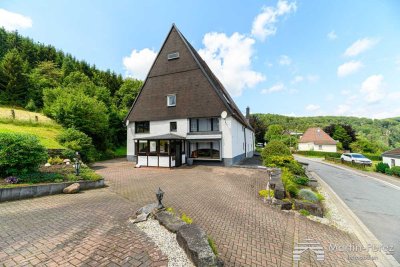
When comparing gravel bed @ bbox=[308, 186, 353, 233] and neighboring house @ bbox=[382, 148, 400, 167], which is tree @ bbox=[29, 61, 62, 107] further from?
neighboring house @ bbox=[382, 148, 400, 167]

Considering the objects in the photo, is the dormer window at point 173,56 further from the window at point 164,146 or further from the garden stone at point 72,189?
the garden stone at point 72,189

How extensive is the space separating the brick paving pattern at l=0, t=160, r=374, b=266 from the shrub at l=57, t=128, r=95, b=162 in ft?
30.6

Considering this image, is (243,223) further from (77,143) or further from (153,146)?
(77,143)

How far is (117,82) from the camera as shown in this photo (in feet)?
175

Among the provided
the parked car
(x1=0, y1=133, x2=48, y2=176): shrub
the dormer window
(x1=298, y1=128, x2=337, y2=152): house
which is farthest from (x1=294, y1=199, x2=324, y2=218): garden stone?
(x1=298, y1=128, x2=337, y2=152): house

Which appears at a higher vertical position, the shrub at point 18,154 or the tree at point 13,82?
the tree at point 13,82

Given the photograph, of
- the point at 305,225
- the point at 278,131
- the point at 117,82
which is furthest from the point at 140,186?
the point at 278,131

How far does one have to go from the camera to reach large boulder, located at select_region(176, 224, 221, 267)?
3.46 metres

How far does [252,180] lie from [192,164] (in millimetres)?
8277

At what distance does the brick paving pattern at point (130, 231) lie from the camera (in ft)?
12.9

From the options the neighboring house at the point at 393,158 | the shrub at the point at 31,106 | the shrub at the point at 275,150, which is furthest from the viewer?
the shrub at the point at 31,106

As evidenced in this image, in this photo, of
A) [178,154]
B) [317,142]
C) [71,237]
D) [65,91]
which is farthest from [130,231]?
[317,142]

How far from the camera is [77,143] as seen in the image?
16.7m

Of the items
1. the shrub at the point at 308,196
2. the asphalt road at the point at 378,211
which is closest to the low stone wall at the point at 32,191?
the shrub at the point at 308,196
